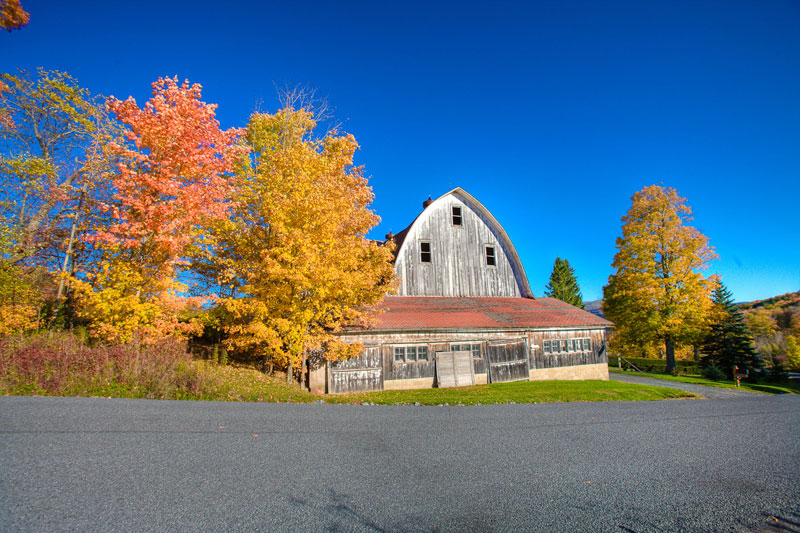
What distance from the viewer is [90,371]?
9.41 m

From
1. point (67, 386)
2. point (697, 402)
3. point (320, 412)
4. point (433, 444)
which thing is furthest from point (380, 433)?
point (697, 402)

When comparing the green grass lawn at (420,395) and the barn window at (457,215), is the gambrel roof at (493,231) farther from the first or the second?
the green grass lawn at (420,395)

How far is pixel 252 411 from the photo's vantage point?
328 inches

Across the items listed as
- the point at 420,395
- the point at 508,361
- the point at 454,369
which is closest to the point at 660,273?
the point at 508,361

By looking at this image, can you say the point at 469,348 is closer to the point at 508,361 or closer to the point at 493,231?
the point at 508,361

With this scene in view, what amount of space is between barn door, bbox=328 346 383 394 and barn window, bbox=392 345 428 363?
87 cm

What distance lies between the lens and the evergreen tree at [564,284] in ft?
147

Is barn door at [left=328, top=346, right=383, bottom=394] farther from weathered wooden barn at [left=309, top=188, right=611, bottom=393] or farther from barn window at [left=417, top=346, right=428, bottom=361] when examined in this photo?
barn window at [left=417, top=346, right=428, bottom=361]

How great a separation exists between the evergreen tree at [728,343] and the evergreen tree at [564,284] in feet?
58.3

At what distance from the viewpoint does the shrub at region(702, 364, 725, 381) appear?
905 inches

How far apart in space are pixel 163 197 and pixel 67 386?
20.2ft

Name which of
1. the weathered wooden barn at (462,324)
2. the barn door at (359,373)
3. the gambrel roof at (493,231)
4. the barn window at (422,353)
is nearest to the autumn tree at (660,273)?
the weathered wooden barn at (462,324)

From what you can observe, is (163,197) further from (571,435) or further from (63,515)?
(571,435)

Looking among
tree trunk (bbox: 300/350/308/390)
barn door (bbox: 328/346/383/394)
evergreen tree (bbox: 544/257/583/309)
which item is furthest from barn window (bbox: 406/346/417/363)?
evergreen tree (bbox: 544/257/583/309)
